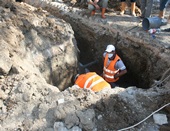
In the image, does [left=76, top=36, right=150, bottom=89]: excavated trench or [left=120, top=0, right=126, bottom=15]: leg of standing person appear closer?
[left=76, top=36, right=150, bottom=89]: excavated trench

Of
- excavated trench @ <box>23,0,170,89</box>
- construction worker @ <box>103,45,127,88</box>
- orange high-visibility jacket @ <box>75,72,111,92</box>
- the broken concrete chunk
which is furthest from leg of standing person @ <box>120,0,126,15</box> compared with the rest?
the broken concrete chunk

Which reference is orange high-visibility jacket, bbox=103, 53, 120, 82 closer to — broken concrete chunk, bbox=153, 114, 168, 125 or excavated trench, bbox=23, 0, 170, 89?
excavated trench, bbox=23, 0, 170, 89

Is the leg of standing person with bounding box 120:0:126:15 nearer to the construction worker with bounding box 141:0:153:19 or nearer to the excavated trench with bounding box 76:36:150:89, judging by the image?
the construction worker with bounding box 141:0:153:19

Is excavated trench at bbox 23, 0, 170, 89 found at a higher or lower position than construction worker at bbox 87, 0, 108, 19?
lower

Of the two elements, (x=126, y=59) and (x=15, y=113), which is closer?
(x=15, y=113)

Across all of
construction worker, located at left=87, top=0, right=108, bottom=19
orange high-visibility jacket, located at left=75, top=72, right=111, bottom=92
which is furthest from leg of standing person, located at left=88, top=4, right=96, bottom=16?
orange high-visibility jacket, located at left=75, top=72, right=111, bottom=92

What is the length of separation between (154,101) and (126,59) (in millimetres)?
2574

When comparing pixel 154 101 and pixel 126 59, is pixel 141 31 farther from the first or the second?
pixel 154 101

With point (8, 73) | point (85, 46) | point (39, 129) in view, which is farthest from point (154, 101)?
point (85, 46)

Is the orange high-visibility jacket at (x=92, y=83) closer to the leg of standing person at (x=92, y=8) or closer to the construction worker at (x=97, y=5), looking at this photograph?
the construction worker at (x=97, y=5)

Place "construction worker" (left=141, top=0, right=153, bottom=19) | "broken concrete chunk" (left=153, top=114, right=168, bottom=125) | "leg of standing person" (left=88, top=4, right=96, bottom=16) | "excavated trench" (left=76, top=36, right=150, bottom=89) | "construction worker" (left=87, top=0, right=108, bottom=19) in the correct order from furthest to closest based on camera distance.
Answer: "leg of standing person" (left=88, top=4, right=96, bottom=16)
"construction worker" (left=87, top=0, right=108, bottom=19)
"construction worker" (left=141, top=0, right=153, bottom=19)
"excavated trench" (left=76, top=36, right=150, bottom=89)
"broken concrete chunk" (left=153, top=114, right=168, bottom=125)

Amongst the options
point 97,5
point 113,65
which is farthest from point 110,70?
point 97,5

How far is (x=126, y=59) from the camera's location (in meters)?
6.37

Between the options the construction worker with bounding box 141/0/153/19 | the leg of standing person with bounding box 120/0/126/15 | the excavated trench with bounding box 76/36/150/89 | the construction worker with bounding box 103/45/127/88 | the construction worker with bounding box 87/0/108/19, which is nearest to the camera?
the construction worker with bounding box 103/45/127/88
